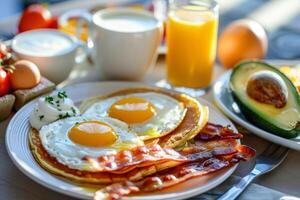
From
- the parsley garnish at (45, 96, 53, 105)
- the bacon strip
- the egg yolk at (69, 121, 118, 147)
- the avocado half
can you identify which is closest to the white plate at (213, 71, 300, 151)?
the avocado half

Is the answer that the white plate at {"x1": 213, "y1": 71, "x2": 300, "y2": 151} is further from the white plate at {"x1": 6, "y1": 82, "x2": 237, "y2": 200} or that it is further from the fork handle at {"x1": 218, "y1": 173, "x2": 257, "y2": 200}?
the fork handle at {"x1": 218, "y1": 173, "x2": 257, "y2": 200}

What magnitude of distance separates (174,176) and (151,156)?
0.07m

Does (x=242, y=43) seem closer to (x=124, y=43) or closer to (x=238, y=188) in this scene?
(x=124, y=43)

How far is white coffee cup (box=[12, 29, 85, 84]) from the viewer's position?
5.15 feet

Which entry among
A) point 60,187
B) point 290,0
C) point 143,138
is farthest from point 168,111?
point 290,0

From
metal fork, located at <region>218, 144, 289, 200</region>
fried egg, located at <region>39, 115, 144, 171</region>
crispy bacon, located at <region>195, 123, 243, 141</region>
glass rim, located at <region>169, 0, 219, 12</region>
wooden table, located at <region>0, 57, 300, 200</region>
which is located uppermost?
glass rim, located at <region>169, 0, 219, 12</region>

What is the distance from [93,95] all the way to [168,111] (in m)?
0.24

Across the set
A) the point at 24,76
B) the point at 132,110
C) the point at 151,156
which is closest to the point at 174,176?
the point at 151,156

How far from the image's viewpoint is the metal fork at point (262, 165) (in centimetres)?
116

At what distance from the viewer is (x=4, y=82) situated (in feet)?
4.72

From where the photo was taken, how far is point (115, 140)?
126cm

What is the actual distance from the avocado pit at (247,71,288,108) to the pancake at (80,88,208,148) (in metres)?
0.14

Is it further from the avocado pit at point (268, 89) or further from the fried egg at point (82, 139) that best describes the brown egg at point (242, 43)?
the fried egg at point (82, 139)

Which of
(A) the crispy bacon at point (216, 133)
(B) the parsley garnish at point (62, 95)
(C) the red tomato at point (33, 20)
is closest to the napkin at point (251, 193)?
(A) the crispy bacon at point (216, 133)
